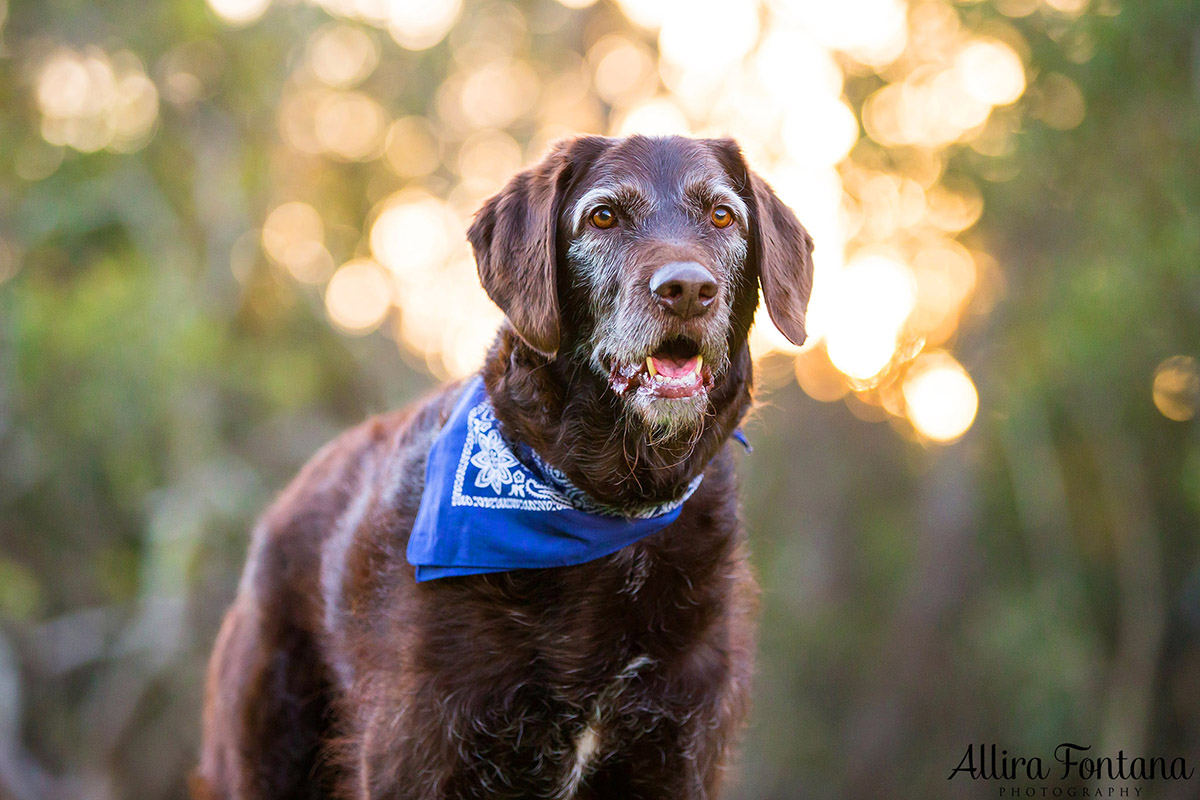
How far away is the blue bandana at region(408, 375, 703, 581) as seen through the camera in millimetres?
3418

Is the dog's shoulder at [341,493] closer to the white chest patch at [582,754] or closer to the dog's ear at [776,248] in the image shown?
the white chest patch at [582,754]

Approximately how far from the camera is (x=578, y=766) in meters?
3.45

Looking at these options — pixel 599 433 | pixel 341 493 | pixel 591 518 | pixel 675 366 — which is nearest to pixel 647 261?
pixel 675 366

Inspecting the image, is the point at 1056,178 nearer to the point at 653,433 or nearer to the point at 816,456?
the point at 816,456

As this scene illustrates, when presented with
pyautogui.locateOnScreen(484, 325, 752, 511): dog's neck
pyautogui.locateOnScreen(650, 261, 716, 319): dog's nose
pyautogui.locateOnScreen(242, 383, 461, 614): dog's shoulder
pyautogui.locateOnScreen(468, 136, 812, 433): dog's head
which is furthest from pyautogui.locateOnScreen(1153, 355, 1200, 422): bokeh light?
pyautogui.locateOnScreen(650, 261, 716, 319): dog's nose

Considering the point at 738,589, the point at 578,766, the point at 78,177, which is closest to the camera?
the point at 578,766

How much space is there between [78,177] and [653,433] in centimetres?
1525

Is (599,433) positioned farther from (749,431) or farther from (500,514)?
(749,431)

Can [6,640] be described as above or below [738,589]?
below

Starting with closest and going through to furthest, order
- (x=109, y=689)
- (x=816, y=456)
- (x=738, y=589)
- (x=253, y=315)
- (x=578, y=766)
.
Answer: (x=578, y=766)
(x=738, y=589)
(x=109, y=689)
(x=253, y=315)
(x=816, y=456)

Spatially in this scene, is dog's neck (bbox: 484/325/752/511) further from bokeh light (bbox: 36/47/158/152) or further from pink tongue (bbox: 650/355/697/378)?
bokeh light (bbox: 36/47/158/152)

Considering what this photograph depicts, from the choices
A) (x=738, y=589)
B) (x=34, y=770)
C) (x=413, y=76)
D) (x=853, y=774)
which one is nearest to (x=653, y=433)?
(x=738, y=589)

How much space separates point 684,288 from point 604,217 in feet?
1.82

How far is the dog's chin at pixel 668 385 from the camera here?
3.39m
